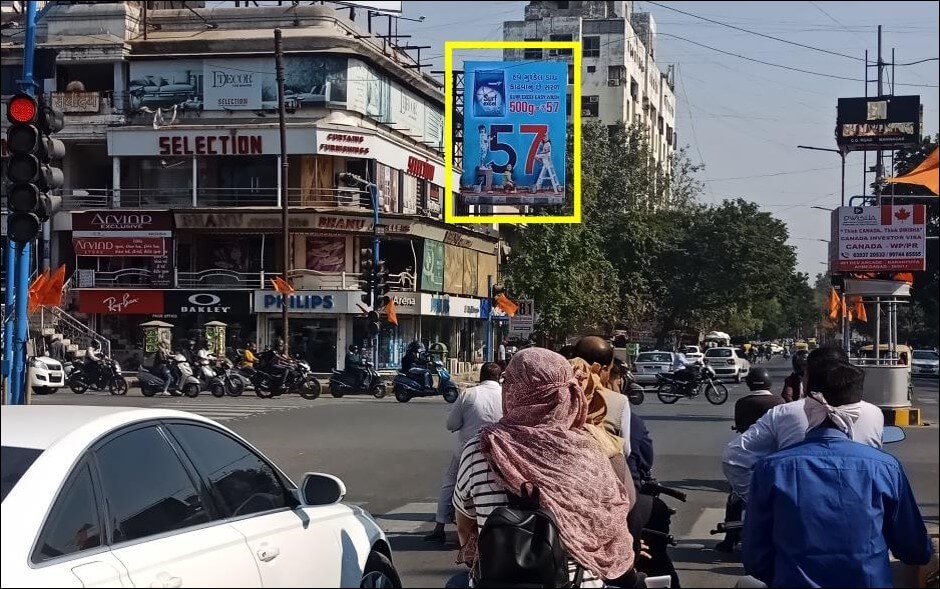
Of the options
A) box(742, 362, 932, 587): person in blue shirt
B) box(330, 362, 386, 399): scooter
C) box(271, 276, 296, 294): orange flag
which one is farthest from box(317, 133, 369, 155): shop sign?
box(742, 362, 932, 587): person in blue shirt

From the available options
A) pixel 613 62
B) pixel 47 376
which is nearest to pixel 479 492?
pixel 47 376

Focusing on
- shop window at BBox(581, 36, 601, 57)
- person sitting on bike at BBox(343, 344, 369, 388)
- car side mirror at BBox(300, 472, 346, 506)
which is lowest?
person sitting on bike at BBox(343, 344, 369, 388)

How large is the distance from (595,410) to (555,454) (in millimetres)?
1133

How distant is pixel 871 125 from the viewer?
14.4 metres

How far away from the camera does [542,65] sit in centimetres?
1978

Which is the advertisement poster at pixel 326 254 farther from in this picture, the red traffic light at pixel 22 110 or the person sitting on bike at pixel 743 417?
the person sitting on bike at pixel 743 417

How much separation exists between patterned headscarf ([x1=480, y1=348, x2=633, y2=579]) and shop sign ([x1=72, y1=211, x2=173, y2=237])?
38.0 m

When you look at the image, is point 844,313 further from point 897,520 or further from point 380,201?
point 380,201

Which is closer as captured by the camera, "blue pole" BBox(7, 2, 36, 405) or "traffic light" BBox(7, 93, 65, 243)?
"traffic light" BBox(7, 93, 65, 243)

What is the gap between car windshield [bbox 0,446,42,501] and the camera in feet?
10.5

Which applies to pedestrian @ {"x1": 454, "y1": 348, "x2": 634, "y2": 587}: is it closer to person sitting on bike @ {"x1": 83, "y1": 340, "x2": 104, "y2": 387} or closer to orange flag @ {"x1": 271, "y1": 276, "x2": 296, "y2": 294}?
person sitting on bike @ {"x1": 83, "y1": 340, "x2": 104, "y2": 387}

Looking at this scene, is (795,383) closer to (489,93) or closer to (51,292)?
(489,93)

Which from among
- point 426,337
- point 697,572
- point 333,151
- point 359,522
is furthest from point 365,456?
point 426,337

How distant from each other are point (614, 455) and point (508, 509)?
0.82 m
